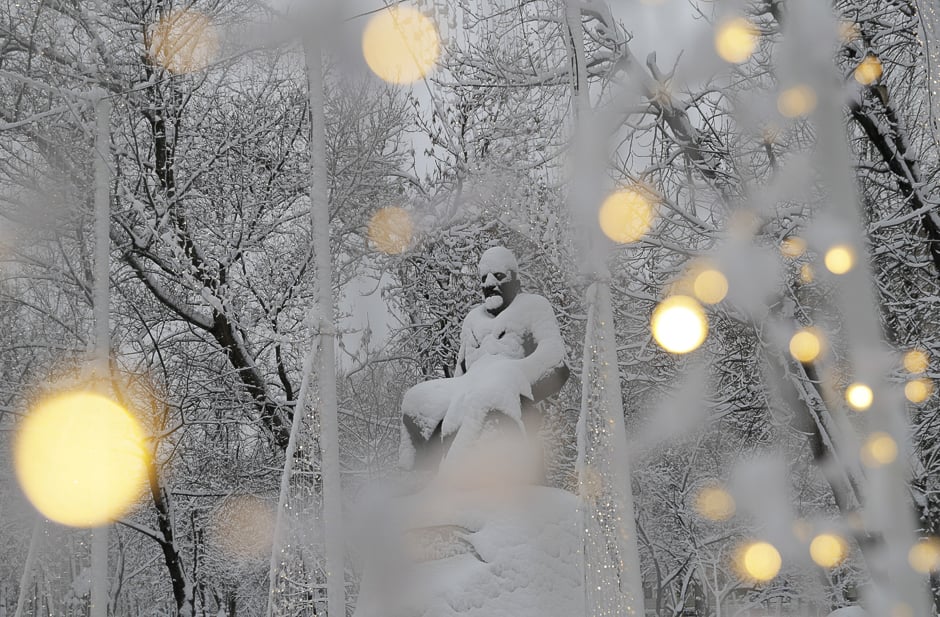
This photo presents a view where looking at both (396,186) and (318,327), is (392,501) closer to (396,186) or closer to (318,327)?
(318,327)

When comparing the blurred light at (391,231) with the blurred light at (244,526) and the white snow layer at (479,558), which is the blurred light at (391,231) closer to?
the blurred light at (244,526)

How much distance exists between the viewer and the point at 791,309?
7.76 meters

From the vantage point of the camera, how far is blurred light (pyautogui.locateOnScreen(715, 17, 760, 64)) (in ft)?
26.2

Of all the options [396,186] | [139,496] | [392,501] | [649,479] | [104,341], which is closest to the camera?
[392,501]

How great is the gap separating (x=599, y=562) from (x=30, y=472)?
971cm

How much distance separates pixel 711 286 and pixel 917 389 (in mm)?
1878

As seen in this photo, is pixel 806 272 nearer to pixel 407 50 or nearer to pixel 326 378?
pixel 326 378

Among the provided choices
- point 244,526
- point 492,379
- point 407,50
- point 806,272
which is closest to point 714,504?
point 244,526

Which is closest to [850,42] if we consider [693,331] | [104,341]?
[693,331]

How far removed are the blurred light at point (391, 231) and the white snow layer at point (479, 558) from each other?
815 cm

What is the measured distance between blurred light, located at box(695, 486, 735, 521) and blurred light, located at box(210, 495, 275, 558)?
739 cm

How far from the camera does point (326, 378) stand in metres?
5.69

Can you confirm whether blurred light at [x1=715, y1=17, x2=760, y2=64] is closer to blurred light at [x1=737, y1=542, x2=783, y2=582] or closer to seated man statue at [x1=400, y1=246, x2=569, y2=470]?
seated man statue at [x1=400, y1=246, x2=569, y2=470]

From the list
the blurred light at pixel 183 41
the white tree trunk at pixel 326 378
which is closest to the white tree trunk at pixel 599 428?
the white tree trunk at pixel 326 378
